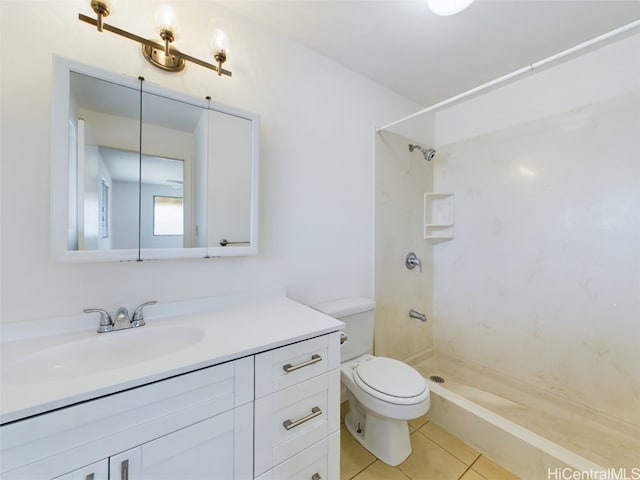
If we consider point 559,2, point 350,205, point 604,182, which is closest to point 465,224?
point 604,182

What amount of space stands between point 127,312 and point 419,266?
2037mm

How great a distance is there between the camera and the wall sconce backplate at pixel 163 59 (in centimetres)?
111

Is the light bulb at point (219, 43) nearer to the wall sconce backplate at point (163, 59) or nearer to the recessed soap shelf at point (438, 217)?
the wall sconce backplate at point (163, 59)

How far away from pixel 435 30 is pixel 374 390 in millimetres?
2007

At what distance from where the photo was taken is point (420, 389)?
1.31 meters

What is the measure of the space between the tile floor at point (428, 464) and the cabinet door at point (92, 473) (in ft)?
3.61

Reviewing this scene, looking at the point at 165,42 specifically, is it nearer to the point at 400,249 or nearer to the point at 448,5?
the point at 448,5

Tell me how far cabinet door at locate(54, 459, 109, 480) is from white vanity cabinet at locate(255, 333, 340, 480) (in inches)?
15.9

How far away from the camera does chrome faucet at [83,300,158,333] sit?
3.22 ft

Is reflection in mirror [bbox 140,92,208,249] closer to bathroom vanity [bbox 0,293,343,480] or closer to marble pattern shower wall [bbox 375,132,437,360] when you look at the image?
bathroom vanity [bbox 0,293,343,480]

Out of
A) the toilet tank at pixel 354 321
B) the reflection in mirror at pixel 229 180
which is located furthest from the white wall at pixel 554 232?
the reflection in mirror at pixel 229 180

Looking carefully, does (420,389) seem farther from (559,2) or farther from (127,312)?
(559,2)

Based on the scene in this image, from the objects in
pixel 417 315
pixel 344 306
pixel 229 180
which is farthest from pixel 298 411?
pixel 417 315

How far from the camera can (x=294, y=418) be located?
3.22 feet
